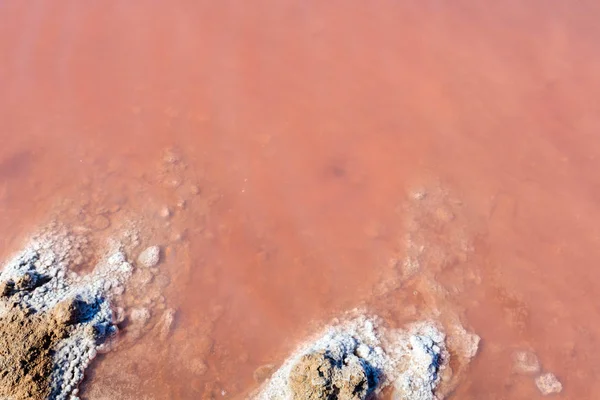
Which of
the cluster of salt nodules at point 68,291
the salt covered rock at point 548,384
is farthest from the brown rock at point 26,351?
the salt covered rock at point 548,384

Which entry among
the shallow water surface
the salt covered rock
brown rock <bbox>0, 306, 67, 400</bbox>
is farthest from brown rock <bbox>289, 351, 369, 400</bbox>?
brown rock <bbox>0, 306, 67, 400</bbox>

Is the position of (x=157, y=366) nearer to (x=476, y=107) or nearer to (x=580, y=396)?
(x=580, y=396)

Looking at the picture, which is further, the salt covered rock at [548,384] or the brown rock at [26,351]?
the salt covered rock at [548,384]

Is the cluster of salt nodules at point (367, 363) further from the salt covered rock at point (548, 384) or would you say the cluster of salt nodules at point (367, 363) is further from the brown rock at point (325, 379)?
the salt covered rock at point (548, 384)

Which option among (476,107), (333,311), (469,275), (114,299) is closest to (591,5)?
(476,107)

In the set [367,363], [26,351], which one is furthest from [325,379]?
[26,351]

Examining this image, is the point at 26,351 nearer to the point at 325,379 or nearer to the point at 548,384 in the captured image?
the point at 325,379

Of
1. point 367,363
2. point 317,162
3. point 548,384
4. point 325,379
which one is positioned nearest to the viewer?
point 325,379
